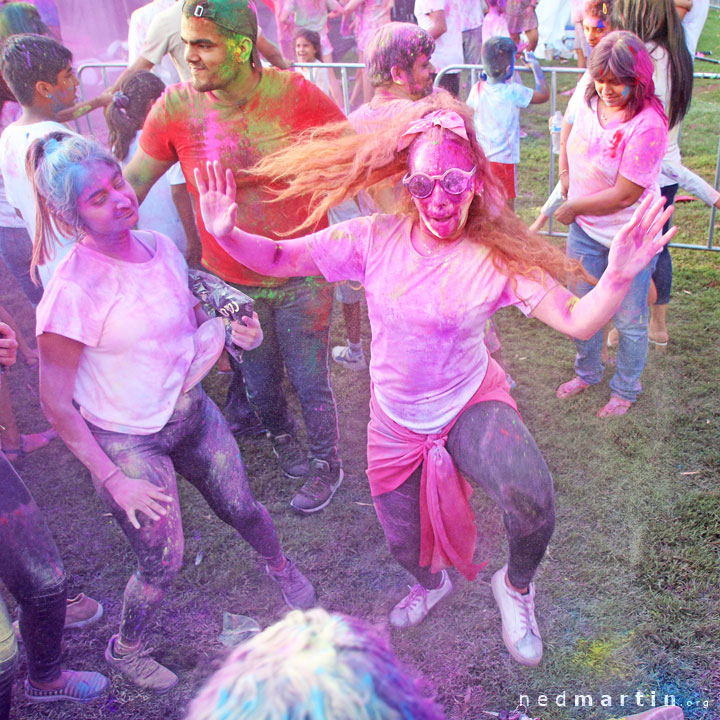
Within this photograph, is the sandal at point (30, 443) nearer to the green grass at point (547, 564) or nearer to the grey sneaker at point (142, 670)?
the green grass at point (547, 564)

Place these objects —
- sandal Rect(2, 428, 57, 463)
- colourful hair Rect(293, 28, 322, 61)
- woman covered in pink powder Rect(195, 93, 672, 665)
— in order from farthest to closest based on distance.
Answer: colourful hair Rect(293, 28, 322, 61) → sandal Rect(2, 428, 57, 463) → woman covered in pink powder Rect(195, 93, 672, 665)

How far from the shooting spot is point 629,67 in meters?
3.01

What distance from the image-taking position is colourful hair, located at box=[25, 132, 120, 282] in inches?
86.1

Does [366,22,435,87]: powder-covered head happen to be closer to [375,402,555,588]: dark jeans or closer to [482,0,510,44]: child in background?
[375,402,555,588]: dark jeans

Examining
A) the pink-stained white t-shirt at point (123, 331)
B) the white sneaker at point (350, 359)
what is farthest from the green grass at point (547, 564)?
the pink-stained white t-shirt at point (123, 331)

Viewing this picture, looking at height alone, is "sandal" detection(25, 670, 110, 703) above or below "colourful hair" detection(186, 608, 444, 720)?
below

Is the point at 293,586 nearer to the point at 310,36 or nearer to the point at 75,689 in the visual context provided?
the point at 75,689

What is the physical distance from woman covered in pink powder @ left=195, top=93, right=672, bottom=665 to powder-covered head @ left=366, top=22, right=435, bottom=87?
3.93 ft

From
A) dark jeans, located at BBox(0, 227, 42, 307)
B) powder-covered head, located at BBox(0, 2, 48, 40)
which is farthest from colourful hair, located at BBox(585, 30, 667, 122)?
powder-covered head, located at BBox(0, 2, 48, 40)

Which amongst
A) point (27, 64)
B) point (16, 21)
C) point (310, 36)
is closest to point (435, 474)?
Result: point (27, 64)

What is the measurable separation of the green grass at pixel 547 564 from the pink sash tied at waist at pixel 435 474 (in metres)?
0.46

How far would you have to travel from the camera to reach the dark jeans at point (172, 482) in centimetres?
231

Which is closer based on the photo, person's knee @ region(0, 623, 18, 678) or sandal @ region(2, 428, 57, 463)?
person's knee @ region(0, 623, 18, 678)

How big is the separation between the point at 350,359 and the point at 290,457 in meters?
1.13
